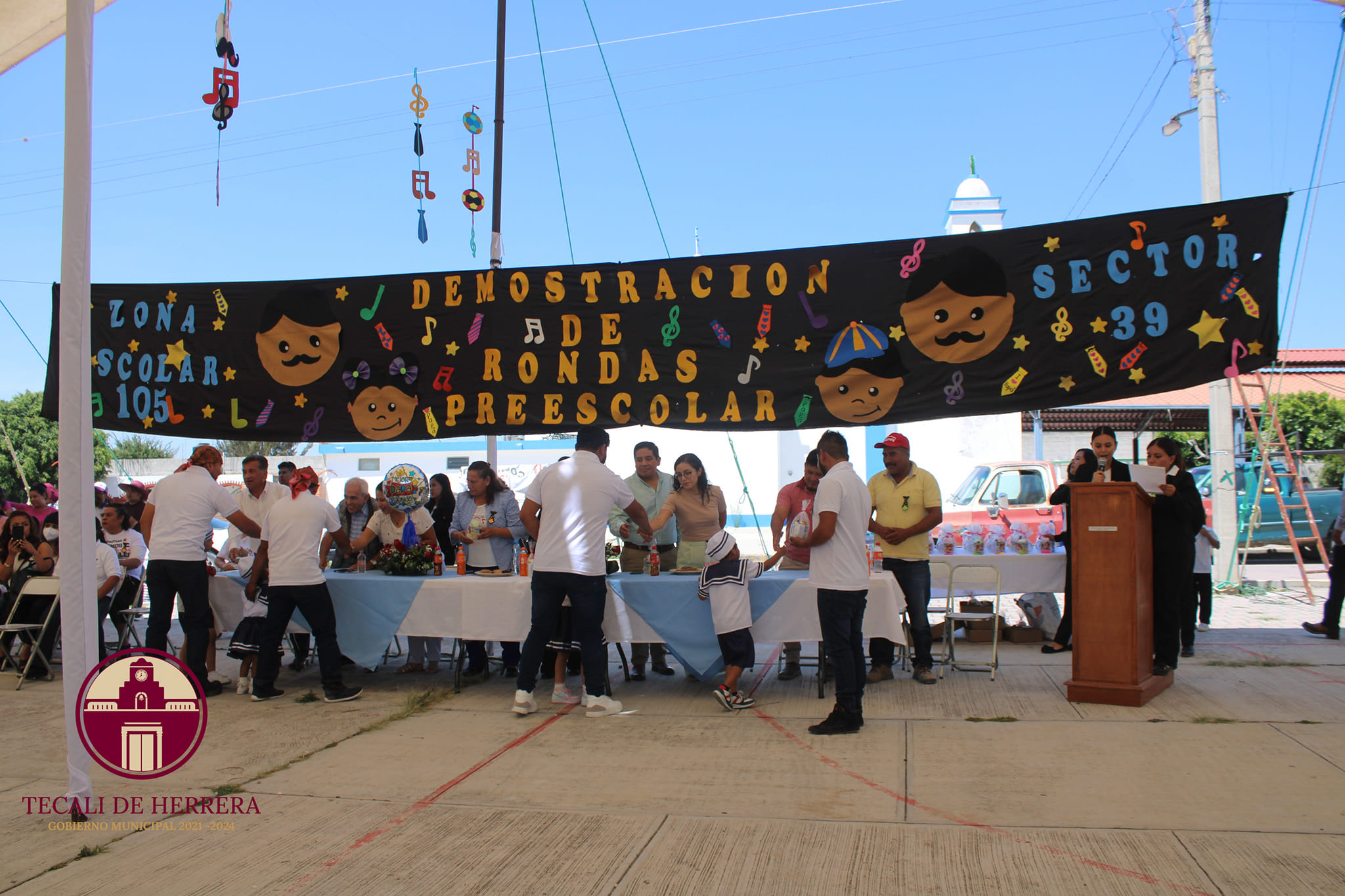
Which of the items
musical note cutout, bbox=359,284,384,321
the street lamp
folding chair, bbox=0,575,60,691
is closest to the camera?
folding chair, bbox=0,575,60,691

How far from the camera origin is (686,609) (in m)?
6.40

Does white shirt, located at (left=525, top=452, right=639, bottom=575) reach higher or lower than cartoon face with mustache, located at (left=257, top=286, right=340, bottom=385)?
lower

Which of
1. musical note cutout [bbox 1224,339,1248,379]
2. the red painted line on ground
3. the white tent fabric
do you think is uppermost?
the white tent fabric

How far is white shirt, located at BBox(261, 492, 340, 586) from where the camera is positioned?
6.42m

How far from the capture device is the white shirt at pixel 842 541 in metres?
5.36

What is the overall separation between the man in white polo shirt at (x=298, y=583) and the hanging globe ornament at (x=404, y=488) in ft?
2.08

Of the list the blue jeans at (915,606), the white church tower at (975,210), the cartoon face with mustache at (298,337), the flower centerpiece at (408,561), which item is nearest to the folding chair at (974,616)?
the blue jeans at (915,606)

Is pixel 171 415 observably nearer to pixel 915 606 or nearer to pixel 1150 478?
pixel 915 606

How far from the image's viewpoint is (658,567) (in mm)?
6793

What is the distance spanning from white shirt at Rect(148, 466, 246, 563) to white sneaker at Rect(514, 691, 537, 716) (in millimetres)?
2638

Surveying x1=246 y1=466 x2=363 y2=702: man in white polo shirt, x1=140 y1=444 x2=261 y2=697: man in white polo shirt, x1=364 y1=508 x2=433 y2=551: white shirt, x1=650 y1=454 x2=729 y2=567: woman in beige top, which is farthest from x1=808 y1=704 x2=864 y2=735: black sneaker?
x1=140 y1=444 x2=261 y2=697: man in white polo shirt

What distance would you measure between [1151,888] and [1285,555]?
54.5 ft

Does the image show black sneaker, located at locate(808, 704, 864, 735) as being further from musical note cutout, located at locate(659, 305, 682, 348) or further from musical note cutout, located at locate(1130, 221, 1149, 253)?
musical note cutout, located at locate(1130, 221, 1149, 253)

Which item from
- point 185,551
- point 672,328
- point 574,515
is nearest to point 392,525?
point 185,551
